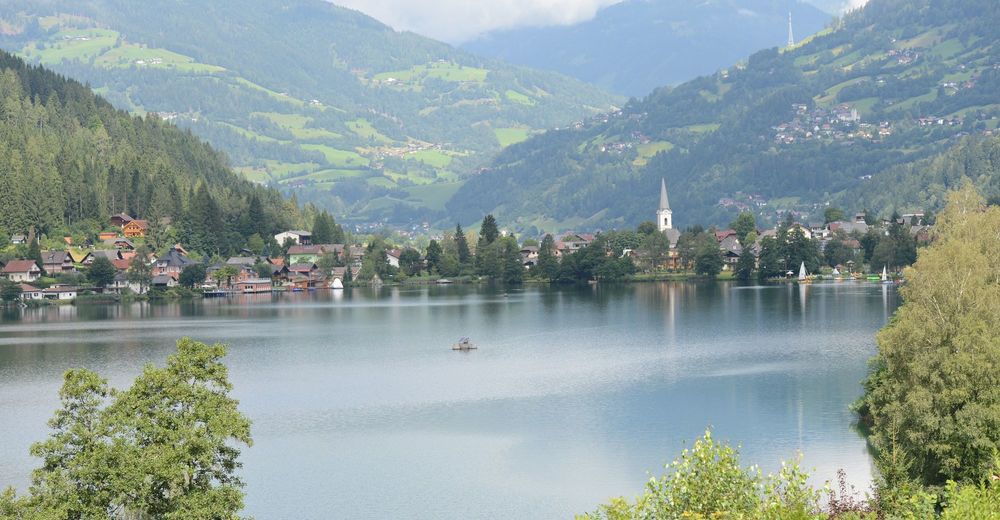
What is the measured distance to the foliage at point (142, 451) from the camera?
87.6 feet

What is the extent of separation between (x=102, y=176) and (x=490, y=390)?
11081 cm

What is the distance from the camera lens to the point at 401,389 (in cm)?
6056

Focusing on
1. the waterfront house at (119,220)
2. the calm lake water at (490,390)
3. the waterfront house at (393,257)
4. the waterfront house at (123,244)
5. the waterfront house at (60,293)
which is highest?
the waterfront house at (119,220)

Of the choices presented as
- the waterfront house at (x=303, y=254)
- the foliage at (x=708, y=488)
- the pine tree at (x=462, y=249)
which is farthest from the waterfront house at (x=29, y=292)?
the foliage at (x=708, y=488)

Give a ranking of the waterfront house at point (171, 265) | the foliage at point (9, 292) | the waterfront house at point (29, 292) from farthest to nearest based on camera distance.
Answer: the waterfront house at point (171, 265) < the waterfront house at point (29, 292) < the foliage at point (9, 292)

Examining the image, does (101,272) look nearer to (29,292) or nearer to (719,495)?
(29,292)

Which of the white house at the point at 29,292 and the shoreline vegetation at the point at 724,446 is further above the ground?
the white house at the point at 29,292

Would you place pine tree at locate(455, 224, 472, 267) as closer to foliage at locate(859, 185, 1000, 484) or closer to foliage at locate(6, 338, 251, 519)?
foliage at locate(859, 185, 1000, 484)

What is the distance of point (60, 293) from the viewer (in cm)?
13150

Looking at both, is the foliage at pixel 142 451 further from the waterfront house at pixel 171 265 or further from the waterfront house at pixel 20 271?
the waterfront house at pixel 171 265

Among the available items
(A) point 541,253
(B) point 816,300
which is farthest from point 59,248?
(B) point 816,300

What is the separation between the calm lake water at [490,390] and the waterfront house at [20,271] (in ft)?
73.3

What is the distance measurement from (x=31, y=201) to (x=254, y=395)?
94.6 m

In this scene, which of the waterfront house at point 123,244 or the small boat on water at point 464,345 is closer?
the small boat on water at point 464,345
